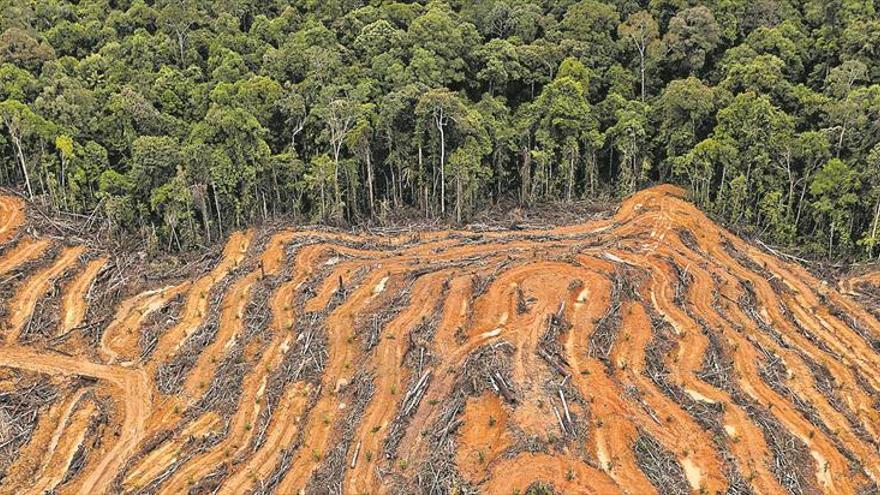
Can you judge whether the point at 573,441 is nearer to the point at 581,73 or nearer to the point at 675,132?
the point at 675,132

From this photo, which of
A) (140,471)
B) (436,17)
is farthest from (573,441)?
(436,17)

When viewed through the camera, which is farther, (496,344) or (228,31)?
(228,31)

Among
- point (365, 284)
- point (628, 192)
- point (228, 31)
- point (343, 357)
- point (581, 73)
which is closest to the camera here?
point (343, 357)

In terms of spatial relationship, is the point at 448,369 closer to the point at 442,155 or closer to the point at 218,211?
the point at 442,155

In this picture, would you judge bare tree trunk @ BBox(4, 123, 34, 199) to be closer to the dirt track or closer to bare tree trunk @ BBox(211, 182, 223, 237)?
the dirt track

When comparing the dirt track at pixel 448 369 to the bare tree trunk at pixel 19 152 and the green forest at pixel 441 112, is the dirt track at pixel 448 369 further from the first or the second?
the green forest at pixel 441 112

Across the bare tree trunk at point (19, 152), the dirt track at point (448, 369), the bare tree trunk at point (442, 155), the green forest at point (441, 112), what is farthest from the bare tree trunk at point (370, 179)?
the bare tree trunk at point (19, 152)
